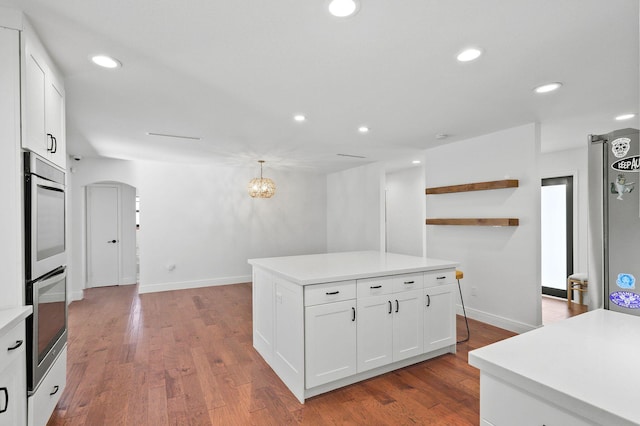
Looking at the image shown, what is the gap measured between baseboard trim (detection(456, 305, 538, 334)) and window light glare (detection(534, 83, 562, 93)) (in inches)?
97.4

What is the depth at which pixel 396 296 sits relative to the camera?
2715 mm

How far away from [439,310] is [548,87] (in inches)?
82.6

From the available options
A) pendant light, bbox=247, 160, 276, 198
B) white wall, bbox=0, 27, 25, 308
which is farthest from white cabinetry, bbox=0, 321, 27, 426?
pendant light, bbox=247, 160, 276, 198

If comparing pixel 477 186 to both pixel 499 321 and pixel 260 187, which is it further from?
pixel 260 187

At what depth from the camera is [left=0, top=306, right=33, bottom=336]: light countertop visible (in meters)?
1.34

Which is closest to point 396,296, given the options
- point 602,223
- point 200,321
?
point 602,223

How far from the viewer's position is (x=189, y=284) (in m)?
6.20

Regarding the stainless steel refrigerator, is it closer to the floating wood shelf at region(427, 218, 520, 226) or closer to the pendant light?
the floating wood shelf at region(427, 218, 520, 226)

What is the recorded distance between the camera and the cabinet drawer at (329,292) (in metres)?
2.33

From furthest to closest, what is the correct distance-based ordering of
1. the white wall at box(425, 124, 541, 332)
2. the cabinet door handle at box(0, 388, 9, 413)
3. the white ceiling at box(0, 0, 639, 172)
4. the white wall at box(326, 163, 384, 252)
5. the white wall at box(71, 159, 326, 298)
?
1. the white wall at box(326, 163, 384, 252)
2. the white wall at box(71, 159, 326, 298)
3. the white wall at box(425, 124, 541, 332)
4. the white ceiling at box(0, 0, 639, 172)
5. the cabinet door handle at box(0, 388, 9, 413)

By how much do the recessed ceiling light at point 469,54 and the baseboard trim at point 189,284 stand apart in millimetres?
5751

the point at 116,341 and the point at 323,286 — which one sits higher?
the point at 323,286

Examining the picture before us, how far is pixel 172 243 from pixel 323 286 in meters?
4.69

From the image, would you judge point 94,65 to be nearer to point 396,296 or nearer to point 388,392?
point 396,296
